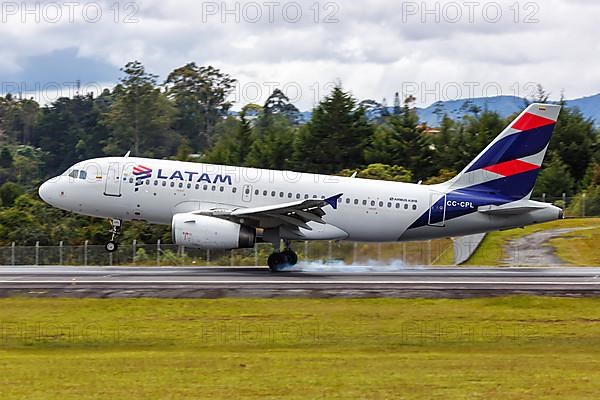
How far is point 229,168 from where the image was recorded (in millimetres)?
39750

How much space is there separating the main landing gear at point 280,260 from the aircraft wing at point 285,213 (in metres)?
1.26

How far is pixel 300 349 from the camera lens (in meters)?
20.9

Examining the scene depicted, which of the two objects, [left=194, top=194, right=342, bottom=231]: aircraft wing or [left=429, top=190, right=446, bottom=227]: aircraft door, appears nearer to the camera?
[left=194, top=194, right=342, bottom=231]: aircraft wing

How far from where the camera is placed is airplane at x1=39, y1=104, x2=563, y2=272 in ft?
127

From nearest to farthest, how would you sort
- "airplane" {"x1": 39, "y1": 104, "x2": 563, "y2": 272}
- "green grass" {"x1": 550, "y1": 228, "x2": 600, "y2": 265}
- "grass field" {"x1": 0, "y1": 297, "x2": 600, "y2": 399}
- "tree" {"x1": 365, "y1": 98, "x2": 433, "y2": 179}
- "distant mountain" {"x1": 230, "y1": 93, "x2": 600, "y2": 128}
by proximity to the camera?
"grass field" {"x1": 0, "y1": 297, "x2": 600, "y2": 399} → "airplane" {"x1": 39, "y1": 104, "x2": 563, "y2": 272} → "green grass" {"x1": 550, "y1": 228, "x2": 600, "y2": 265} → "tree" {"x1": 365, "y1": 98, "x2": 433, "y2": 179} → "distant mountain" {"x1": 230, "y1": 93, "x2": 600, "y2": 128}

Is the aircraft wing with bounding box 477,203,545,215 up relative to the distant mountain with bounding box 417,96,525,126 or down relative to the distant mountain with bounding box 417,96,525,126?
down

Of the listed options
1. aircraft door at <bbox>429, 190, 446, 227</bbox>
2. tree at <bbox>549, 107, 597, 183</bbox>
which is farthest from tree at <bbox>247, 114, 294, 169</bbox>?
aircraft door at <bbox>429, 190, 446, 227</bbox>

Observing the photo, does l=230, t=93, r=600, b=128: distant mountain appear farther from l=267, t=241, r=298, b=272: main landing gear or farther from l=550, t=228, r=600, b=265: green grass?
l=267, t=241, r=298, b=272: main landing gear

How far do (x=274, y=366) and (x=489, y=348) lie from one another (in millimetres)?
5350

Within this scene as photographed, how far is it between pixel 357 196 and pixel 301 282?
688 cm

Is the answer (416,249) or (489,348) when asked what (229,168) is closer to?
(416,249)

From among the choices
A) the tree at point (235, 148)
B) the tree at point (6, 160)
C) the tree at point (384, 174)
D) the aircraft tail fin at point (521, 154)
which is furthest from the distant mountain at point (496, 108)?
the aircraft tail fin at point (521, 154)

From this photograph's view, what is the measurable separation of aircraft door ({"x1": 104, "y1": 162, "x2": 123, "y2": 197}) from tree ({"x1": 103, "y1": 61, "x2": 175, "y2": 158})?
280 feet
